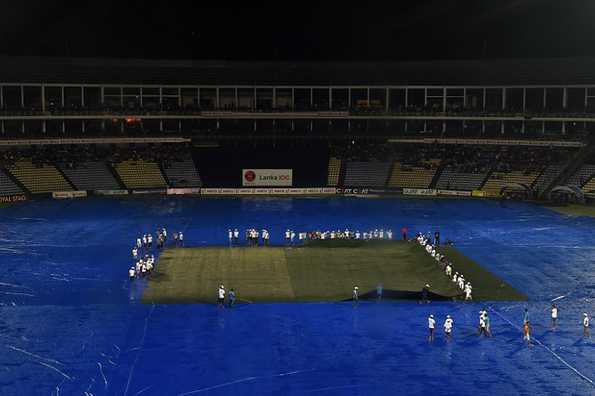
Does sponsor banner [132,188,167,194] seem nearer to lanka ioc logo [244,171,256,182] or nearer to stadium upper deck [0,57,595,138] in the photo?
lanka ioc logo [244,171,256,182]

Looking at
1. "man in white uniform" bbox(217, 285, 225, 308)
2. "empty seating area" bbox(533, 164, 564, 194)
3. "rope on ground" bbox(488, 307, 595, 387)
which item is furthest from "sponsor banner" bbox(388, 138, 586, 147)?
"man in white uniform" bbox(217, 285, 225, 308)

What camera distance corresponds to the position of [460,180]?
77.3 meters

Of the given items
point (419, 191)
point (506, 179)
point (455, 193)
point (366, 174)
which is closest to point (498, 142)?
point (506, 179)

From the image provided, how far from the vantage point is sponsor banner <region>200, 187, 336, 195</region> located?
250 feet

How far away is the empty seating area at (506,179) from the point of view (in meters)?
74.2

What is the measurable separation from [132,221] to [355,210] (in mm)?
20179

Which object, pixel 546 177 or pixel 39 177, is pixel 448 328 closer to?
pixel 546 177

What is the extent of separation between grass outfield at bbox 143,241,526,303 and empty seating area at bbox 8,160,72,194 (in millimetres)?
32699

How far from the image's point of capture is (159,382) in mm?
23828

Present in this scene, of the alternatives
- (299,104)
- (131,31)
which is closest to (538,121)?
(299,104)

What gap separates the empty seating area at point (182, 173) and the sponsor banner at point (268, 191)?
2.32m

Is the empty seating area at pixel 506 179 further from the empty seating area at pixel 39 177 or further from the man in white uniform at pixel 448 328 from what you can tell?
the man in white uniform at pixel 448 328

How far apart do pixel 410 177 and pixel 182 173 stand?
26280 mm

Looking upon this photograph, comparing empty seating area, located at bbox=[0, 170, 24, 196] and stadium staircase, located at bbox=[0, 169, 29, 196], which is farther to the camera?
stadium staircase, located at bbox=[0, 169, 29, 196]
